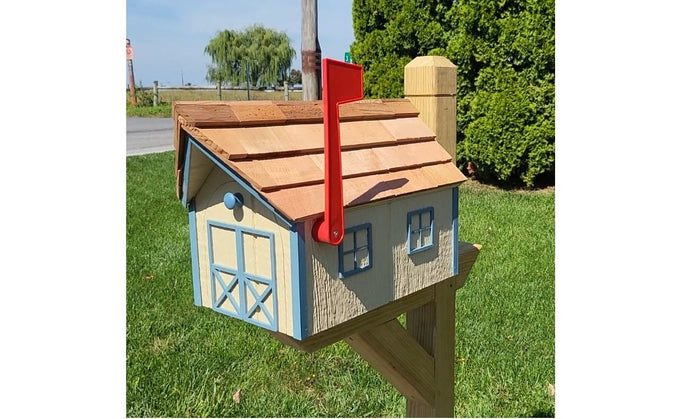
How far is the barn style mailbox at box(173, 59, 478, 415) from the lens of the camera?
3.90 feet

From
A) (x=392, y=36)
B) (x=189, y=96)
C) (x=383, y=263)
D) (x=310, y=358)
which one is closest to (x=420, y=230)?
(x=383, y=263)

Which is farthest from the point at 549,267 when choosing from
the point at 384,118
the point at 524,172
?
the point at 384,118

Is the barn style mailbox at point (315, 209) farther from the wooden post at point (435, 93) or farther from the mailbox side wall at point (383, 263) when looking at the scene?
the wooden post at point (435, 93)

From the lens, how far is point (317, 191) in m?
1.24

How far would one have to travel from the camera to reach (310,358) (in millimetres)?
3225

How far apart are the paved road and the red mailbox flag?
10345mm

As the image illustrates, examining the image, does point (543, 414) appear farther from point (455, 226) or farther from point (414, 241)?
point (414, 241)

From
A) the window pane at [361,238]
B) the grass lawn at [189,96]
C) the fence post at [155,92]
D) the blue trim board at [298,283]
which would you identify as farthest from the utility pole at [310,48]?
the fence post at [155,92]

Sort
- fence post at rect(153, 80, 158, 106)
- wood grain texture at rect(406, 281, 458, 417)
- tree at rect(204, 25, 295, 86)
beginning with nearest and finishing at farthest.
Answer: wood grain texture at rect(406, 281, 458, 417) → fence post at rect(153, 80, 158, 106) → tree at rect(204, 25, 295, 86)

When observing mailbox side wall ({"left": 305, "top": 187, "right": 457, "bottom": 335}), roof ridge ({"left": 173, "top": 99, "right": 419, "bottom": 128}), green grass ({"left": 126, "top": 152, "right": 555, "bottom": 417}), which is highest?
roof ridge ({"left": 173, "top": 99, "right": 419, "bottom": 128})

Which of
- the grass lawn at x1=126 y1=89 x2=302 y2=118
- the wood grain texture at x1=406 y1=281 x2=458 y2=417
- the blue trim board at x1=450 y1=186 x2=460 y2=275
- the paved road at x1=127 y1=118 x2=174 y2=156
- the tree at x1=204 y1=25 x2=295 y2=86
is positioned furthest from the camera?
the tree at x1=204 y1=25 x2=295 y2=86

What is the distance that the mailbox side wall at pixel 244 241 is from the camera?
4.01ft

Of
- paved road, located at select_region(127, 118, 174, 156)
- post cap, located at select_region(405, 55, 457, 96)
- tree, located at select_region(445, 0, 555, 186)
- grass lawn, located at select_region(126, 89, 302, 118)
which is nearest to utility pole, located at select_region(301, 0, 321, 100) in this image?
post cap, located at select_region(405, 55, 457, 96)

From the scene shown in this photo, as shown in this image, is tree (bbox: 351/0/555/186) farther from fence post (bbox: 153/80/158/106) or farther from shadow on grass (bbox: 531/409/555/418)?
fence post (bbox: 153/80/158/106)
